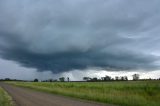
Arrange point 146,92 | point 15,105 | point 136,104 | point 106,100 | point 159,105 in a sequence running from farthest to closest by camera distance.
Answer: point 146,92
point 106,100
point 15,105
point 136,104
point 159,105

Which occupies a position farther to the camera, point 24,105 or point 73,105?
point 24,105

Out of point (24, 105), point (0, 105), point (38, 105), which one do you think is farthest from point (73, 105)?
point (0, 105)

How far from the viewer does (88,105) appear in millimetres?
23219

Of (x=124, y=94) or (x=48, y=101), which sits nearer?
(x=48, y=101)

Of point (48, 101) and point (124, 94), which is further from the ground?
point (124, 94)

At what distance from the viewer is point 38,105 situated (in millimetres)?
23828

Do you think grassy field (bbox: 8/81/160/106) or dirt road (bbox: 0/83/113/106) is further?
grassy field (bbox: 8/81/160/106)

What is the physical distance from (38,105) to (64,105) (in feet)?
7.75

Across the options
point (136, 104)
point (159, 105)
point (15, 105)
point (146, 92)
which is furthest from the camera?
point (146, 92)

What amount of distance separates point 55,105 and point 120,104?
570 cm

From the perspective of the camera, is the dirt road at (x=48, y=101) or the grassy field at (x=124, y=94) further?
the grassy field at (x=124, y=94)

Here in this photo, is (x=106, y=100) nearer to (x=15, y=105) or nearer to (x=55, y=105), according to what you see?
(x=55, y=105)

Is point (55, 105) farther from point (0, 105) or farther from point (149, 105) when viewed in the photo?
point (149, 105)

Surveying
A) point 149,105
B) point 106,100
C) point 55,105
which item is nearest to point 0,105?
point 55,105
